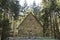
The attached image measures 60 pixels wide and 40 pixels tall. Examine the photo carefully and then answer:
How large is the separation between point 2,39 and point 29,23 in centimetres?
1071

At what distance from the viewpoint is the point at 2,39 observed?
72.8 ft

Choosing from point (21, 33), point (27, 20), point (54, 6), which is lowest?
point (21, 33)

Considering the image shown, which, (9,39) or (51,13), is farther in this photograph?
(51,13)

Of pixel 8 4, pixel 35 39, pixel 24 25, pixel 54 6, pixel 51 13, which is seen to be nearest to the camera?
pixel 35 39

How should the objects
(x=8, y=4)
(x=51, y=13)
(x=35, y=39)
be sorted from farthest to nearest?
(x=51, y=13) → (x=8, y=4) → (x=35, y=39)

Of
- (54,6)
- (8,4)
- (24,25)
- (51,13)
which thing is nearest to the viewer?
(8,4)

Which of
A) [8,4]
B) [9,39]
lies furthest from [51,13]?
[9,39]

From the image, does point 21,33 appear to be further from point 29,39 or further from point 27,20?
point 29,39

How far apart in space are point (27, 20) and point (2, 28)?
389 inches

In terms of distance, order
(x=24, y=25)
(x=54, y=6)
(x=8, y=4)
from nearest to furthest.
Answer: (x=8, y=4)
(x=54, y=6)
(x=24, y=25)

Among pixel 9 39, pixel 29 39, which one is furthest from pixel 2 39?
pixel 29 39

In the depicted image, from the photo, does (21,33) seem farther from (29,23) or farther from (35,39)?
(35,39)

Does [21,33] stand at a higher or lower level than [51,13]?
lower

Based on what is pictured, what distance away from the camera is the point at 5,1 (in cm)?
2250
